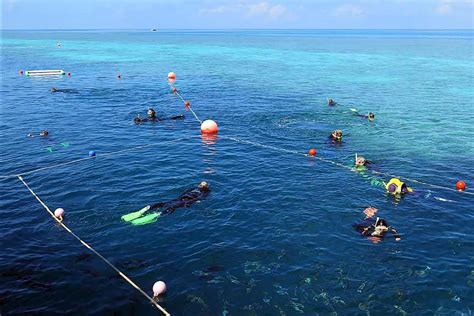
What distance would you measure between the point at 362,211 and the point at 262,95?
44.0 metres

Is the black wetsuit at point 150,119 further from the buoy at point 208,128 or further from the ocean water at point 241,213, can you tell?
the buoy at point 208,128

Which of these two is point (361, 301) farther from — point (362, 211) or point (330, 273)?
point (362, 211)

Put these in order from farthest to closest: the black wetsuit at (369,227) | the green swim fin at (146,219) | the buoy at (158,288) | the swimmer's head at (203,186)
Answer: the swimmer's head at (203,186) < the green swim fin at (146,219) < the black wetsuit at (369,227) < the buoy at (158,288)

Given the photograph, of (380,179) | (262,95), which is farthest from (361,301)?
(262,95)

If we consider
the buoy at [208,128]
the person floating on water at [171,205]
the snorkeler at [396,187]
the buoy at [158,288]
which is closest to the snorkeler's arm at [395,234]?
the snorkeler at [396,187]

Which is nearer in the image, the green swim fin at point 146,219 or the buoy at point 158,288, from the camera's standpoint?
the buoy at point 158,288

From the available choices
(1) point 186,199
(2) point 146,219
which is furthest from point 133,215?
(1) point 186,199

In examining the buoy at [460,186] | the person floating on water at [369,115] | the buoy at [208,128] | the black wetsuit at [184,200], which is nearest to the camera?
the black wetsuit at [184,200]

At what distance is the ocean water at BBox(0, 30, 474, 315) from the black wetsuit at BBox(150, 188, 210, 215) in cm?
65

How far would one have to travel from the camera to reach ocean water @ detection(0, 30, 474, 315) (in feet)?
62.1

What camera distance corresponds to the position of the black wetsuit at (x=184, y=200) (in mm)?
26859

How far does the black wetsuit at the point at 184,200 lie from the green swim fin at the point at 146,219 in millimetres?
683

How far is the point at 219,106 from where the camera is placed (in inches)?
2349

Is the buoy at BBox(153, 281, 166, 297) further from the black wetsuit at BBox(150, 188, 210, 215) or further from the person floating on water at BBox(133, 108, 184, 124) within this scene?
the person floating on water at BBox(133, 108, 184, 124)
